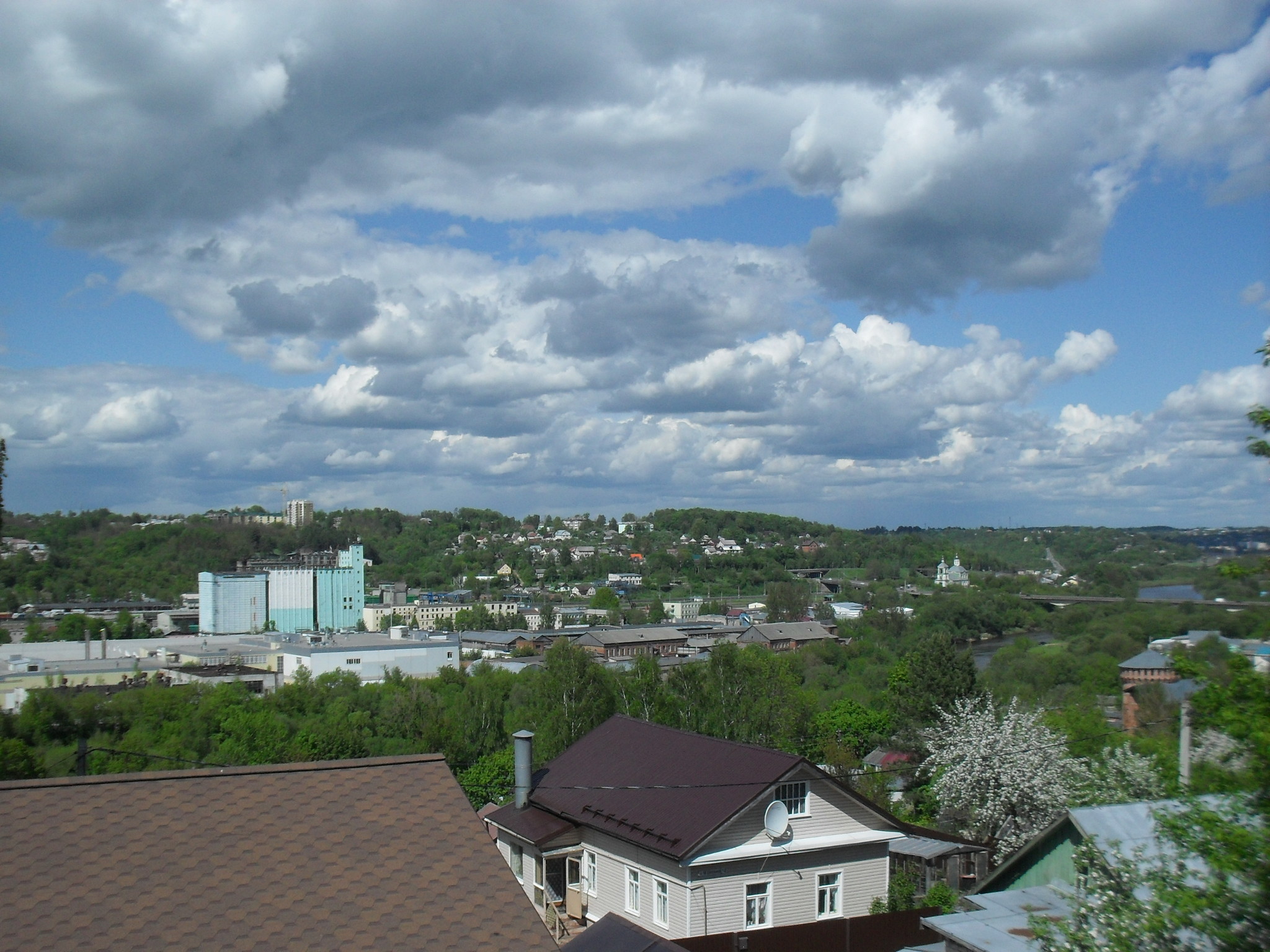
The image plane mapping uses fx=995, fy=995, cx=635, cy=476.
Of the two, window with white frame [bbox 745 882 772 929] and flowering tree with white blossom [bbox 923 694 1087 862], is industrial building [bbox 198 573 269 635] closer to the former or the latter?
flowering tree with white blossom [bbox 923 694 1087 862]

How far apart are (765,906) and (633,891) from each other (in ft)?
6.70

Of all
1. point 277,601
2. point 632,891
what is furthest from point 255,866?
point 277,601

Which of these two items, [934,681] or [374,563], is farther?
[374,563]

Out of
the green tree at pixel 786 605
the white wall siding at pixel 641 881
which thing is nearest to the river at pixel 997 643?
the green tree at pixel 786 605

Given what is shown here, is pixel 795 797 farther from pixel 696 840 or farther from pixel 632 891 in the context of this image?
pixel 632 891

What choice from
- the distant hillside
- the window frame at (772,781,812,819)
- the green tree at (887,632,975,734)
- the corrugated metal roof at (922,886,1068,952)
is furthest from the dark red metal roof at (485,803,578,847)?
the distant hillside

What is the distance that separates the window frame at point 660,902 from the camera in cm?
1473

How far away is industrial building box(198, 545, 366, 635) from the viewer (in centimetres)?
11869

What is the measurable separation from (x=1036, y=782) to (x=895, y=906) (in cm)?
503

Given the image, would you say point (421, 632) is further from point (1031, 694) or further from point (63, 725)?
point (1031, 694)

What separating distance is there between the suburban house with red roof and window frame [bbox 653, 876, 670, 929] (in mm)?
19

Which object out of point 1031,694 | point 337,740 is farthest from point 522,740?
point 1031,694

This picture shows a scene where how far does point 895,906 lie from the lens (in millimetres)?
16438

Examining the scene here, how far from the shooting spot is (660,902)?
14891 mm
